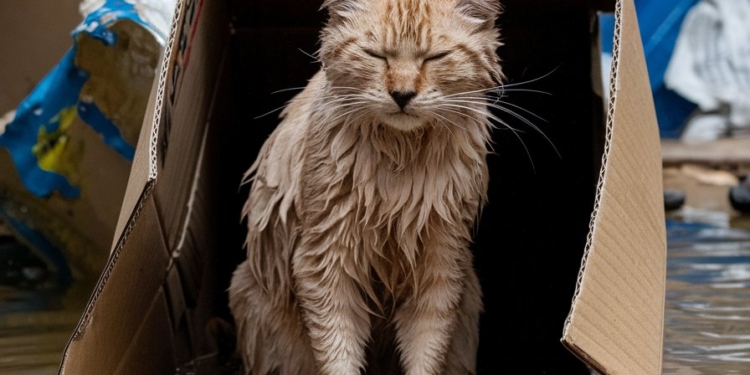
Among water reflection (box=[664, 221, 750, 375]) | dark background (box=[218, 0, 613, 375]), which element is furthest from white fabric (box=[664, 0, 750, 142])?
dark background (box=[218, 0, 613, 375])

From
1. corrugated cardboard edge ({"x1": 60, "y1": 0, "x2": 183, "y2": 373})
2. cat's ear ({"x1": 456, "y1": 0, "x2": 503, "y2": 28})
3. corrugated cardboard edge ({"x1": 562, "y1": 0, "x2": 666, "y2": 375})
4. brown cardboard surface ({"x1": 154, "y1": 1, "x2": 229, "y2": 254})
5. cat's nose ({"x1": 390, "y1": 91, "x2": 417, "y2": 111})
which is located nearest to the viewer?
corrugated cardboard edge ({"x1": 562, "y1": 0, "x2": 666, "y2": 375})

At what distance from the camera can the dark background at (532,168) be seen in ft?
9.96

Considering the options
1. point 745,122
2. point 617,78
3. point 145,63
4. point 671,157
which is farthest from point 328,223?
point 745,122

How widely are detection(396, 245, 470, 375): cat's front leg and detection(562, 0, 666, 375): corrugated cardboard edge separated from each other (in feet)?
1.51

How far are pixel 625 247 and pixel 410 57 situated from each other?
0.57 metres

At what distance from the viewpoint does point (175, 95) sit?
7.68 ft

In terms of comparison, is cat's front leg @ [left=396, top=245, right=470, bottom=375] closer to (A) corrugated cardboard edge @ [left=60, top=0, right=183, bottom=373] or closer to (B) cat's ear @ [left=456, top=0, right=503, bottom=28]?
(B) cat's ear @ [left=456, top=0, right=503, bottom=28]

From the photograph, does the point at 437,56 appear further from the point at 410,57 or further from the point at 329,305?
the point at 329,305

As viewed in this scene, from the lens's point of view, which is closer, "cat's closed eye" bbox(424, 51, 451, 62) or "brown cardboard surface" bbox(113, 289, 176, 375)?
"cat's closed eye" bbox(424, 51, 451, 62)

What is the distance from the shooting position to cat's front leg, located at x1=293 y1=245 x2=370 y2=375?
2.22 m

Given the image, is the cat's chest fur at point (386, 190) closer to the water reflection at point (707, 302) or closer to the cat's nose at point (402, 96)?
the cat's nose at point (402, 96)

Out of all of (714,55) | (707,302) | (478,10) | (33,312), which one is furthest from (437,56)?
(714,55)

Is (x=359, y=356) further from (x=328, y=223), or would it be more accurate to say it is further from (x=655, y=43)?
(x=655, y=43)

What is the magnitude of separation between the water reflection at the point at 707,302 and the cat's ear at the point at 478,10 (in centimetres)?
108
